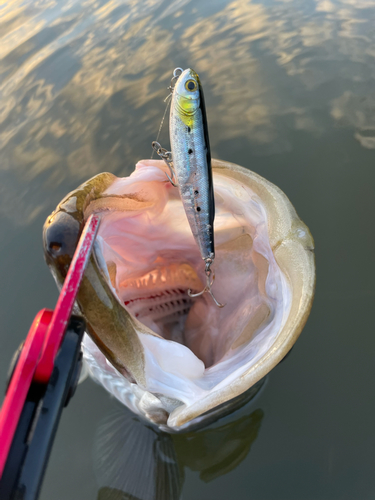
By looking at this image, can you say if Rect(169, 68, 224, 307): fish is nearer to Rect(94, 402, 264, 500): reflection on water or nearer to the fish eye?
the fish eye

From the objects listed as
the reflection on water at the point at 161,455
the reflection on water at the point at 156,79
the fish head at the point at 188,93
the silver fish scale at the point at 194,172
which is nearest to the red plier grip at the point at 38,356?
the silver fish scale at the point at 194,172

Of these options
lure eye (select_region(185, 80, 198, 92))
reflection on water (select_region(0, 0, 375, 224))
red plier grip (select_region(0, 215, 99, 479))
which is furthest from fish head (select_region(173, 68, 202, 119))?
reflection on water (select_region(0, 0, 375, 224))

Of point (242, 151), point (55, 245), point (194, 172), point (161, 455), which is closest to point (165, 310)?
point (161, 455)

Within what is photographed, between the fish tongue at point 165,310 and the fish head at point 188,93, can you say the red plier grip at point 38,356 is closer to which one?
the fish head at point 188,93

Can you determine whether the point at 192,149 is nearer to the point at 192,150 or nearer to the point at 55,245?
the point at 192,150

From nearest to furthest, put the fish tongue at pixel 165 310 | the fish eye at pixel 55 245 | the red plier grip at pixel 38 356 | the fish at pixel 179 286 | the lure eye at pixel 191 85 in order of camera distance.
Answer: the red plier grip at pixel 38 356 → the lure eye at pixel 191 85 → the fish eye at pixel 55 245 → the fish at pixel 179 286 → the fish tongue at pixel 165 310

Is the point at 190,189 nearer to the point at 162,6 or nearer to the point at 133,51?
the point at 133,51

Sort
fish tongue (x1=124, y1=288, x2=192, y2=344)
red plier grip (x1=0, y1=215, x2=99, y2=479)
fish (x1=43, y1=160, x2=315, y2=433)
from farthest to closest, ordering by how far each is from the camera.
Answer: fish tongue (x1=124, y1=288, x2=192, y2=344) < fish (x1=43, y1=160, x2=315, y2=433) < red plier grip (x1=0, y1=215, x2=99, y2=479)
